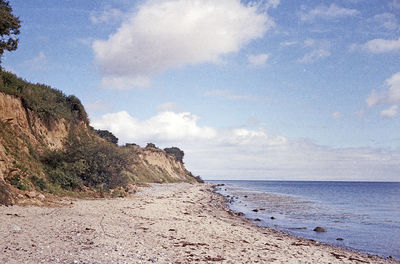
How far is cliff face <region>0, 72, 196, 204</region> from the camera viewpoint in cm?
1537

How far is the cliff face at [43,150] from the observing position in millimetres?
15367

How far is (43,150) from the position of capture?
20562 mm

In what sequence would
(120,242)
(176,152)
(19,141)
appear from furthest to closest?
(176,152) < (19,141) < (120,242)

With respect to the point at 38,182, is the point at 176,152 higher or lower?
higher

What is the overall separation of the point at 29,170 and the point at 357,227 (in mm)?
21736

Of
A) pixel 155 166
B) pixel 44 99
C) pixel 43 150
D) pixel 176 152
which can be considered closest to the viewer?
pixel 43 150

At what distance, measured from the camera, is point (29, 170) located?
1647 centimetres

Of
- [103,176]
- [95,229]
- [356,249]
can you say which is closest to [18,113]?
[103,176]

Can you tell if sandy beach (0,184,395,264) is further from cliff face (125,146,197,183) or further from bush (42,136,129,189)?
cliff face (125,146,197,183)

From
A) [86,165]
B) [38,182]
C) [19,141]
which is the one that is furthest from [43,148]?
[38,182]

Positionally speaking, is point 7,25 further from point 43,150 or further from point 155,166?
point 155,166

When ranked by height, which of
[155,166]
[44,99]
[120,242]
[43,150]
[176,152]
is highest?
[44,99]

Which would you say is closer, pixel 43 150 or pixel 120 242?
pixel 120 242

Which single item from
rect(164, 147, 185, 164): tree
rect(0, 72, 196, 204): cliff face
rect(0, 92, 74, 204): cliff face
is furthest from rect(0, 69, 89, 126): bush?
rect(164, 147, 185, 164): tree
